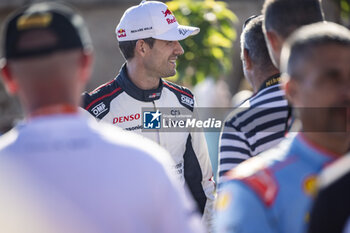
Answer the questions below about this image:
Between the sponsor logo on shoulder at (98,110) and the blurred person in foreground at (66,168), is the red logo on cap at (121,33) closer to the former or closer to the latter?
the sponsor logo on shoulder at (98,110)

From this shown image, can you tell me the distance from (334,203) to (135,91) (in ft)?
10.5

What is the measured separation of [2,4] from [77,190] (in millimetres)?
18763

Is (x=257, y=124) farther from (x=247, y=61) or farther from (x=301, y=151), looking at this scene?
(x=301, y=151)

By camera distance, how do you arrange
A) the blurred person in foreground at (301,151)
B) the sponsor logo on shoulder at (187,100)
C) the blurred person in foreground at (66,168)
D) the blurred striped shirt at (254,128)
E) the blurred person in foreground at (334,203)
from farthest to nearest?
the sponsor logo on shoulder at (187,100), the blurred striped shirt at (254,128), the blurred person in foreground at (301,151), the blurred person in foreground at (66,168), the blurred person in foreground at (334,203)

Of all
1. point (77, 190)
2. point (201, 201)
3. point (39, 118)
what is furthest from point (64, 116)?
point (201, 201)

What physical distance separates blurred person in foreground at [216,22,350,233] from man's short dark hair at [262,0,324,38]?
85 centimetres

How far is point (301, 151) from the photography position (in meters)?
2.48

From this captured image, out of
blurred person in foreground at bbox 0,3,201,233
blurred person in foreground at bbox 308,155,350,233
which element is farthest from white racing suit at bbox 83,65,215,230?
blurred person in foreground at bbox 308,155,350,233

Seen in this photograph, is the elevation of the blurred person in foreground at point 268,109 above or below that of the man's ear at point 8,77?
below

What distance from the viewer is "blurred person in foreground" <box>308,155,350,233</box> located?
2.09 meters

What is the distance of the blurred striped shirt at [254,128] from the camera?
3.68m

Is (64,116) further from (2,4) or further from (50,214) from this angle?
(2,4)

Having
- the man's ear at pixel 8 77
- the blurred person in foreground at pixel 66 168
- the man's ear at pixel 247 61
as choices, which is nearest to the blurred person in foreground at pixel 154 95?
the man's ear at pixel 247 61

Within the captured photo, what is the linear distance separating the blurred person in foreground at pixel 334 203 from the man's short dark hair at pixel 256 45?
201 centimetres
